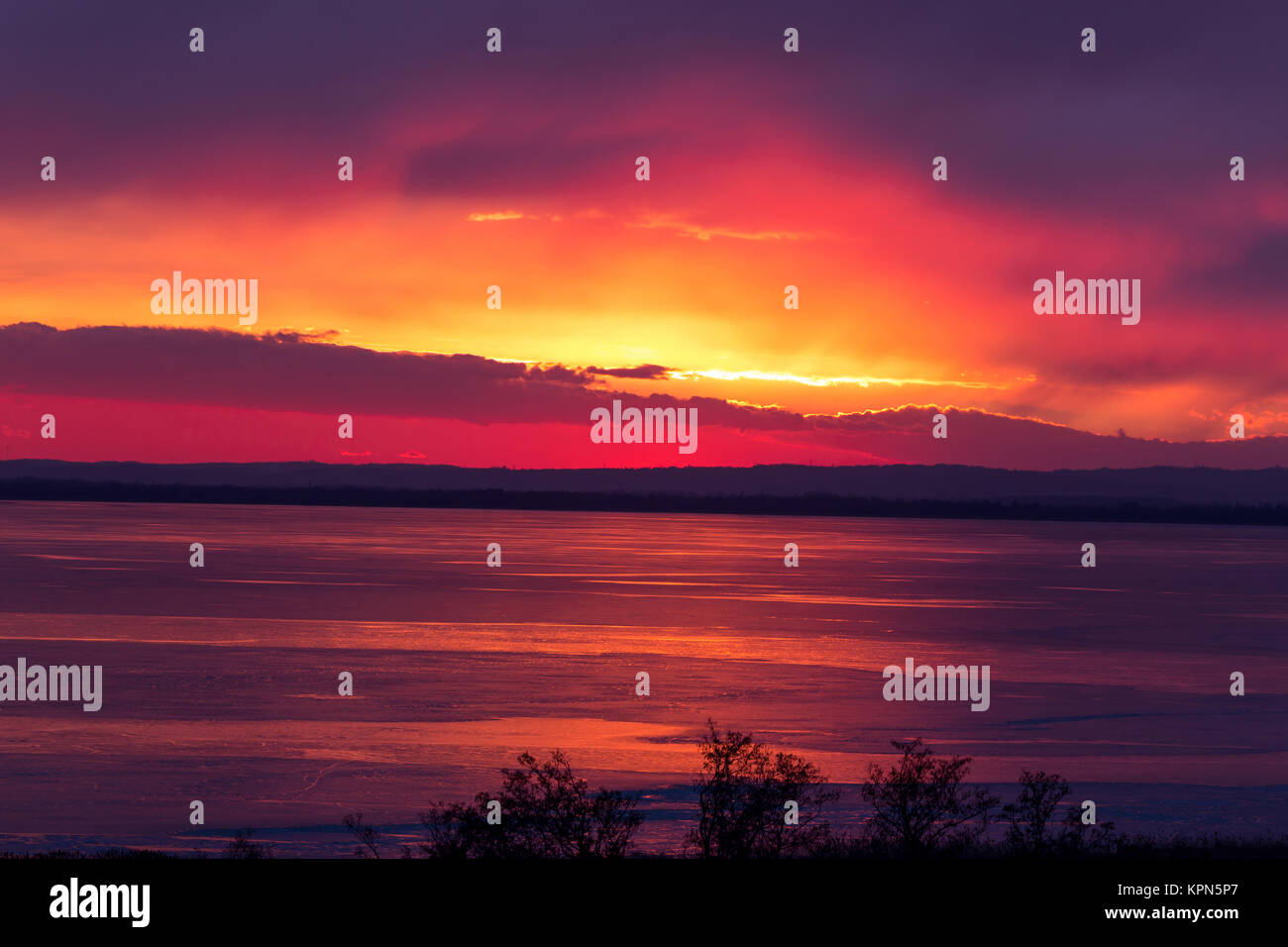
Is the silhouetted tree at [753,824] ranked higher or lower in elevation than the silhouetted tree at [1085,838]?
higher

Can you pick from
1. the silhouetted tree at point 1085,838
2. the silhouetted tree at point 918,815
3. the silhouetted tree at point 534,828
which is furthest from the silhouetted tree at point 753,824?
the silhouetted tree at point 1085,838

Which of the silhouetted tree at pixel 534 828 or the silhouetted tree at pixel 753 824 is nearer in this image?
the silhouetted tree at pixel 534 828

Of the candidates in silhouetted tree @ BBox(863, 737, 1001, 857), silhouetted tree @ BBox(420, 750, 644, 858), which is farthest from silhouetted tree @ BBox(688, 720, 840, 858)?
silhouetted tree @ BBox(420, 750, 644, 858)

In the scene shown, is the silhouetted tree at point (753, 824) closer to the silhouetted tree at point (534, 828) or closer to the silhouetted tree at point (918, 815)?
the silhouetted tree at point (918, 815)

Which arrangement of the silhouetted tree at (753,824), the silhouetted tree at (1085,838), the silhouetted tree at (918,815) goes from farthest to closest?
the silhouetted tree at (918,815) < the silhouetted tree at (753,824) < the silhouetted tree at (1085,838)

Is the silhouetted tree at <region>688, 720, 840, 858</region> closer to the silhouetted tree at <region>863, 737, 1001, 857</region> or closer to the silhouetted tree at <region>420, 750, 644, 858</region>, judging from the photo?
the silhouetted tree at <region>863, 737, 1001, 857</region>

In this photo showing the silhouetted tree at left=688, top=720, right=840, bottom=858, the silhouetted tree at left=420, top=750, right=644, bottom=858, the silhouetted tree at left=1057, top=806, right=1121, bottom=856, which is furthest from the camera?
the silhouetted tree at left=688, top=720, right=840, bottom=858

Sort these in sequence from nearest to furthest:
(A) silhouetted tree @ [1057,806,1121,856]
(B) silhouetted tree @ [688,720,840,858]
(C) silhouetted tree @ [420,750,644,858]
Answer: (C) silhouetted tree @ [420,750,644,858]
(A) silhouetted tree @ [1057,806,1121,856]
(B) silhouetted tree @ [688,720,840,858]
